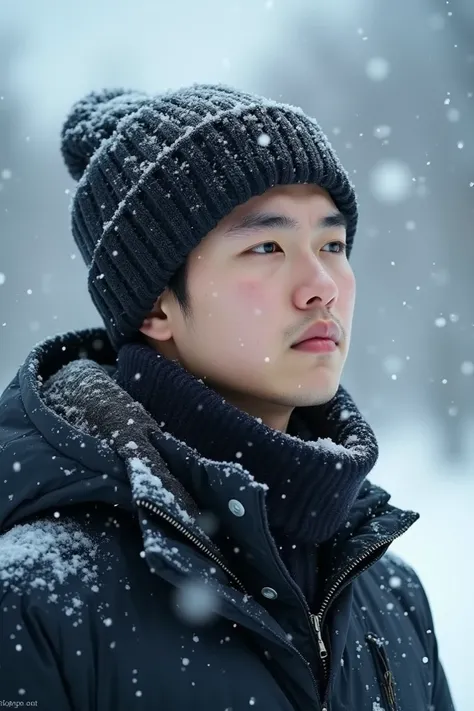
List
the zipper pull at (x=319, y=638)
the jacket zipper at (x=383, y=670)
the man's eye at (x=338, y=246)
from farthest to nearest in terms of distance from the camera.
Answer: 1. the man's eye at (x=338, y=246)
2. the jacket zipper at (x=383, y=670)
3. the zipper pull at (x=319, y=638)

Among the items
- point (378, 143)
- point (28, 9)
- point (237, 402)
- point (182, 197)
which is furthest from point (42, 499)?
point (28, 9)

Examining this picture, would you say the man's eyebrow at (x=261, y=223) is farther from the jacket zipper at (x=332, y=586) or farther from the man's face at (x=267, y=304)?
the jacket zipper at (x=332, y=586)

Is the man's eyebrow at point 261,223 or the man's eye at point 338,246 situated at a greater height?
the man's eye at point 338,246

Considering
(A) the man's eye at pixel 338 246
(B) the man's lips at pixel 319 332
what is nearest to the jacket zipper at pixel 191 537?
(B) the man's lips at pixel 319 332

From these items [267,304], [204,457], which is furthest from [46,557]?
[267,304]

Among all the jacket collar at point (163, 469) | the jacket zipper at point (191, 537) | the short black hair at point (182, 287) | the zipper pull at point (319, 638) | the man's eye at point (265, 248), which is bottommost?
the zipper pull at point (319, 638)

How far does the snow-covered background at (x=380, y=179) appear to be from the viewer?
5133 mm

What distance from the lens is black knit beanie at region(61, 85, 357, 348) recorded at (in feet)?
5.19

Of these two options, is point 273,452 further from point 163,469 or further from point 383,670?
point 383,670

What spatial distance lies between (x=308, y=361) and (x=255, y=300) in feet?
0.52

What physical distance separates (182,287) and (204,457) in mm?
383

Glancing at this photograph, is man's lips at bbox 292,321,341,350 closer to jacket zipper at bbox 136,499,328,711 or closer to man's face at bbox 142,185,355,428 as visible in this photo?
man's face at bbox 142,185,355,428

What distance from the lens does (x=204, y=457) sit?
146 cm

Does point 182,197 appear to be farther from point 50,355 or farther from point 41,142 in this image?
point 41,142
